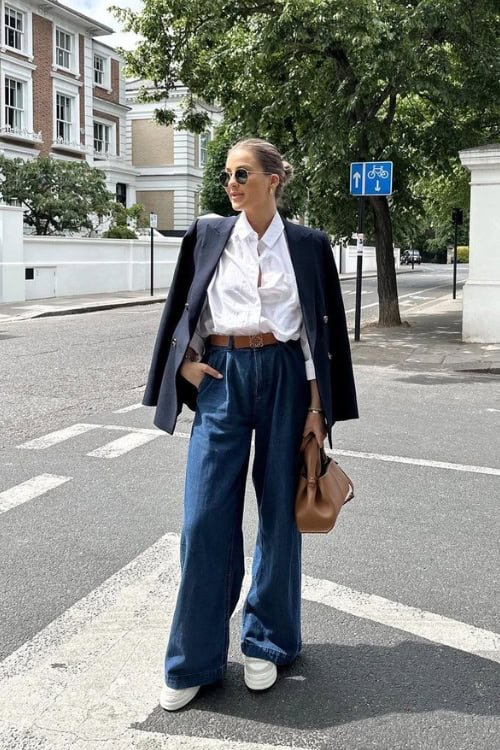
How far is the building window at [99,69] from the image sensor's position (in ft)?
148

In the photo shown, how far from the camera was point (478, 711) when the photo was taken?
2951mm

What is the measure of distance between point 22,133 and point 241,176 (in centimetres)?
3808

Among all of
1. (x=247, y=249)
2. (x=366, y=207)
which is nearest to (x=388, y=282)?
(x=366, y=207)

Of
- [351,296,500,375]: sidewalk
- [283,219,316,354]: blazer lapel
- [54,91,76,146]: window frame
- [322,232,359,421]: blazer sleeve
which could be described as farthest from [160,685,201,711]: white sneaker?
[54,91,76,146]: window frame

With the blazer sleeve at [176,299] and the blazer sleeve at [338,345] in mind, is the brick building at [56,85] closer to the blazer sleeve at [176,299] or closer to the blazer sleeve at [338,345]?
the blazer sleeve at [176,299]

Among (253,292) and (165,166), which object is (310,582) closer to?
(253,292)

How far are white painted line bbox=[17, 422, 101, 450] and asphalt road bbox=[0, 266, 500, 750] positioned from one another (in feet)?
0.11

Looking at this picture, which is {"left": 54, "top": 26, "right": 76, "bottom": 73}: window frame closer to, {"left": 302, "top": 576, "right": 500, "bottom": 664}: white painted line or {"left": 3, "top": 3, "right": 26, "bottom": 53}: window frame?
{"left": 3, "top": 3, "right": 26, "bottom": 53}: window frame

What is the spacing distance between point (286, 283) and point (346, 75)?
43.6 ft

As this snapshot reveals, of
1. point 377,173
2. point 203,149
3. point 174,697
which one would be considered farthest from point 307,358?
point 203,149

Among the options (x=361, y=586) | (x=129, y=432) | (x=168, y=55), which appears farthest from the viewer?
(x=168, y=55)

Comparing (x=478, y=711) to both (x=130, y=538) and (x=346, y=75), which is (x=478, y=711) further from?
(x=346, y=75)

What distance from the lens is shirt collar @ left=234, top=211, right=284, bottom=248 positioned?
10.1 ft

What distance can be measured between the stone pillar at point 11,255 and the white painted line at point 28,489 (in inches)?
736
